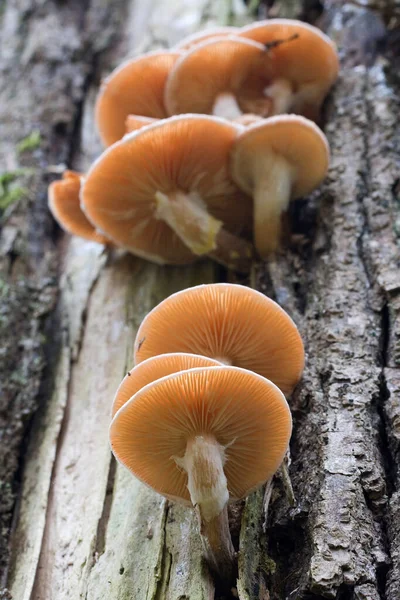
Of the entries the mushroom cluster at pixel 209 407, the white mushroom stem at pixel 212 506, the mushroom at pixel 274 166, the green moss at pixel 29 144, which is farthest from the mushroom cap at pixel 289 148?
the green moss at pixel 29 144

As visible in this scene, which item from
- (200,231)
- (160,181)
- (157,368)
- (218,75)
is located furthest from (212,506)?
(218,75)

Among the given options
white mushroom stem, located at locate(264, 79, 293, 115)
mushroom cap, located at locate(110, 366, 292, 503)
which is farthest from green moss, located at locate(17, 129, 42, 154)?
mushroom cap, located at locate(110, 366, 292, 503)

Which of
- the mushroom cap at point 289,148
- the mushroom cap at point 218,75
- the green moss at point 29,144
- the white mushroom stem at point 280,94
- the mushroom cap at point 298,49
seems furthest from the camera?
the green moss at point 29,144

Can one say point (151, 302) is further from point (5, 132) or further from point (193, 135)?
point (5, 132)

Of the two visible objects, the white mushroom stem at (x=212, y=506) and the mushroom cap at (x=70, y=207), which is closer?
the white mushroom stem at (x=212, y=506)

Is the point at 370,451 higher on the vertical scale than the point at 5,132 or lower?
lower

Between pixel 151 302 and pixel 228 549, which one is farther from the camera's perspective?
pixel 151 302

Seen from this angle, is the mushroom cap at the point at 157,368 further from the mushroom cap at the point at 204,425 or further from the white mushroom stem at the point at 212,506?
the white mushroom stem at the point at 212,506

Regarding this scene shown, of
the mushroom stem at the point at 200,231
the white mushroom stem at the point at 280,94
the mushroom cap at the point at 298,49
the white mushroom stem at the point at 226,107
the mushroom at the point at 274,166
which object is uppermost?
the mushroom cap at the point at 298,49

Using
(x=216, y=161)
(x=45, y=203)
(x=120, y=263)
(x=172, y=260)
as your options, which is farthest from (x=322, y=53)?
(x=45, y=203)
